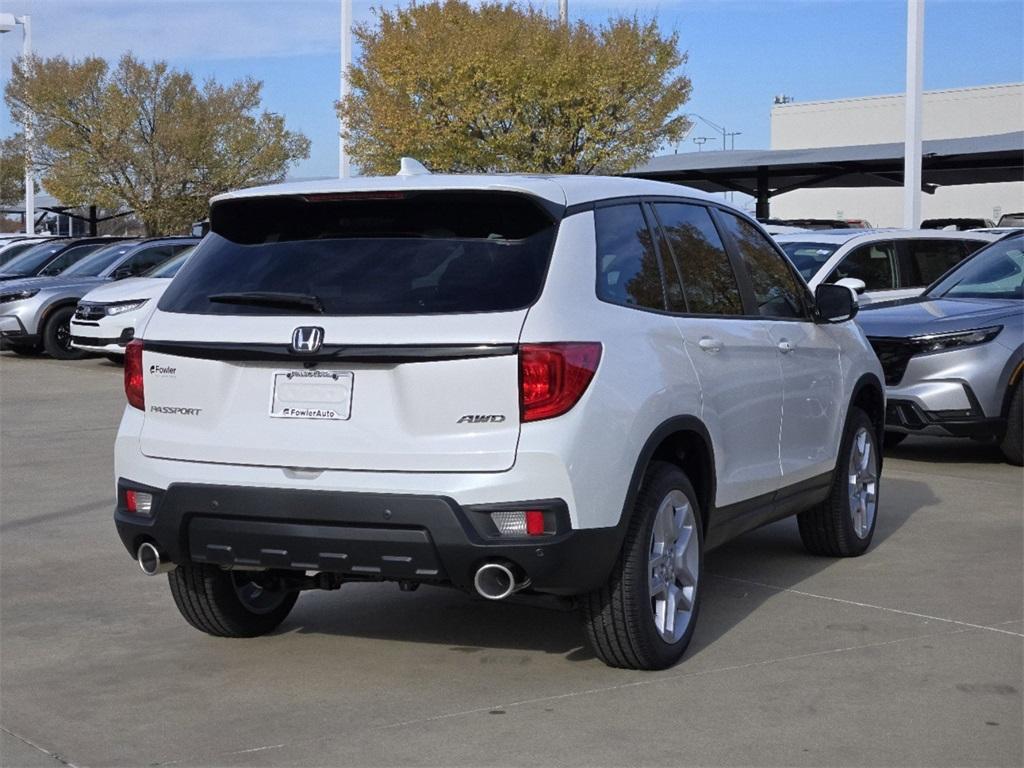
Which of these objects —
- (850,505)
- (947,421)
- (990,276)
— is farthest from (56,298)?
(850,505)

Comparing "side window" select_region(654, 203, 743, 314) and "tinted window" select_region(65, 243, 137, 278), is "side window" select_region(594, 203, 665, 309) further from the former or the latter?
"tinted window" select_region(65, 243, 137, 278)

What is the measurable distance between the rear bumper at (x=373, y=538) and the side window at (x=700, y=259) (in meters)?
1.39

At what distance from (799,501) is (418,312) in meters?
2.64

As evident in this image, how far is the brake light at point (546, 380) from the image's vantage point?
201 inches

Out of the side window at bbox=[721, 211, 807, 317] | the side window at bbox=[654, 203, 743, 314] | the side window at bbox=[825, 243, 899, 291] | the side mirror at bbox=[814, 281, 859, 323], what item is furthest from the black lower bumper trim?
the side window at bbox=[654, 203, 743, 314]

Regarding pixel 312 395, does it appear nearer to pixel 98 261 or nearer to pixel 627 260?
pixel 627 260

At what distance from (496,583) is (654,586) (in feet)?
2.48

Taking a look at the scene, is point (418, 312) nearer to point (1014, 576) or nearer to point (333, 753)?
point (333, 753)

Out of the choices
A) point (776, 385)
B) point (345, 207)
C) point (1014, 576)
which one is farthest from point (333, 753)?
point (1014, 576)

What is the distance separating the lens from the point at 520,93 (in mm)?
30312

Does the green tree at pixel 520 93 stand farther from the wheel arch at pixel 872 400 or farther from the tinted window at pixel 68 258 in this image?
the wheel arch at pixel 872 400

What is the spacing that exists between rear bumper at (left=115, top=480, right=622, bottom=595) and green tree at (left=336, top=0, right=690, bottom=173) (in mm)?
25255

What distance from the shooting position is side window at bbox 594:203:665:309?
5609mm

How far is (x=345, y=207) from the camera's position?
5.66 m
